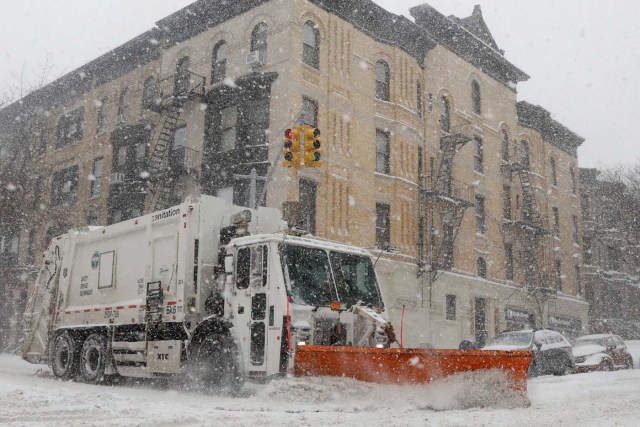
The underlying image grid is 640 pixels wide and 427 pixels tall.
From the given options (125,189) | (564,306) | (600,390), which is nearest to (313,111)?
(125,189)

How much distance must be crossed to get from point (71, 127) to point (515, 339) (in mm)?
27198

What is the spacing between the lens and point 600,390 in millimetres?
11898

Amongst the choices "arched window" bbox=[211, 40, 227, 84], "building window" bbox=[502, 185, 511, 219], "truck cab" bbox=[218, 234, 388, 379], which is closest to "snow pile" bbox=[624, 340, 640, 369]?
"building window" bbox=[502, 185, 511, 219]

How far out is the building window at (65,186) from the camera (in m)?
34.3

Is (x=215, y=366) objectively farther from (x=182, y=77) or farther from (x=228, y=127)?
(x=182, y=77)

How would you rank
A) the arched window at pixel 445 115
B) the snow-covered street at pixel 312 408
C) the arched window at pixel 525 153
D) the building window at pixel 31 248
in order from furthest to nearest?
1. the arched window at pixel 525 153
2. the building window at pixel 31 248
3. the arched window at pixel 445 115
4. the snow-covered street at pixel 312 408

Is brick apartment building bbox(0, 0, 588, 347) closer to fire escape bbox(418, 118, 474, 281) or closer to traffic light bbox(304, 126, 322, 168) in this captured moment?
fire escape bbox(418, 118, 474, 281)

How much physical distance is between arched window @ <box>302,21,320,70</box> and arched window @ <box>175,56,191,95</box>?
5.07m

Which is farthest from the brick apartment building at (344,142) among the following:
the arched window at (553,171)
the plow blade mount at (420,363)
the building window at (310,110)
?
the plow blade mount at (420,363)

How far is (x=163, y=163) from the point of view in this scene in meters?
27.1

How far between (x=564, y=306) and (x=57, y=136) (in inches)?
1234

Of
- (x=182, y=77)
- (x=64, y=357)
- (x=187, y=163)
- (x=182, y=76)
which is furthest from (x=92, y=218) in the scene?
Result: (x=64, y=357)

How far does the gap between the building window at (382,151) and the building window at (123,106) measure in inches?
510

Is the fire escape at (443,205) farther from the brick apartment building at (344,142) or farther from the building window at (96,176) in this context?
the building window at (96,176)
